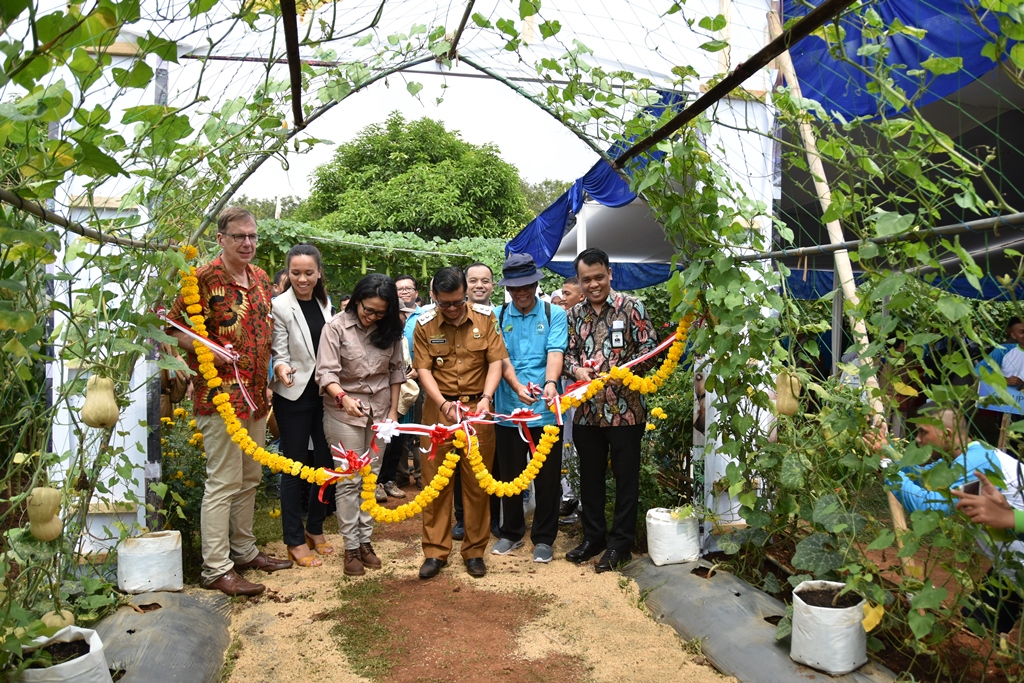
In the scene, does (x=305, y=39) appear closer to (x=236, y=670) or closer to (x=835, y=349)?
(x=236, y=670)

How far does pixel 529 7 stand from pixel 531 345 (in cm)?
192

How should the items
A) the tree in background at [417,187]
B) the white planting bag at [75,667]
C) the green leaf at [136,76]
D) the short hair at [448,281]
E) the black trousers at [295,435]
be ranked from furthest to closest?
1. the tree in background at [417,187]
2. the black trousers at [295,435]
3. the short hair at [448,281]
4. the white planting bag at [75,667]
5. the green leaf at [136,76]

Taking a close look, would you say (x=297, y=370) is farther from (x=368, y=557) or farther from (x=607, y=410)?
(x=607, y=410)

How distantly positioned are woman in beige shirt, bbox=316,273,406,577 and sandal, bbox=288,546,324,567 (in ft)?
0.72

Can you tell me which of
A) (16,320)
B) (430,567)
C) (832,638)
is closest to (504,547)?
(430,567)

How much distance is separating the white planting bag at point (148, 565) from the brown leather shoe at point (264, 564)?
48 cm

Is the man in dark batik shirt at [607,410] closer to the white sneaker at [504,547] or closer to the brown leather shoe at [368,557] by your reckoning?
the white sneaker at [504,547]

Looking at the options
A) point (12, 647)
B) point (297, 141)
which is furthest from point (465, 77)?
point (12, 647)

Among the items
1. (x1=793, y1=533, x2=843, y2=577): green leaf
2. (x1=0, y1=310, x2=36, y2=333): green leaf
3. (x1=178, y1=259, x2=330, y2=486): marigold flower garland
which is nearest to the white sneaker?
(x1=178, y1=259, x2=330, y2=486): marigold flower garland

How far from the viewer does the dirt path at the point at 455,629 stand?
3.06m

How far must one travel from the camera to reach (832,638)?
268cm

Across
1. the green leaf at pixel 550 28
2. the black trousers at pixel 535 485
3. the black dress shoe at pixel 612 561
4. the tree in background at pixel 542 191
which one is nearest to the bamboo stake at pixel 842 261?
the green leaf at pixel 550 28

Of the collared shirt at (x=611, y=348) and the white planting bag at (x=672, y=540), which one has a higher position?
the collared shirt at (x=611, y=348)

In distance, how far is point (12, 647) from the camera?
2180 mm
